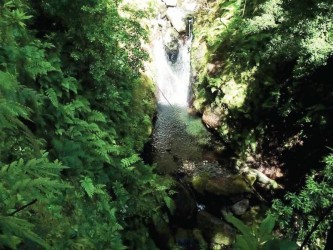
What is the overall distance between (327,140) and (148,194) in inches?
200

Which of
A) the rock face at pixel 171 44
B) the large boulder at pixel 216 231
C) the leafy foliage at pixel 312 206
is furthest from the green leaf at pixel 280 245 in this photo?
the rock face at pixel 171 44

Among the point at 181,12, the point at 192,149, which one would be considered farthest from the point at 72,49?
the point at 181,12

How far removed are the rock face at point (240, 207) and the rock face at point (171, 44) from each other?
9.39m

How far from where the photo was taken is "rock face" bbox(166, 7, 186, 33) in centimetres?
1717

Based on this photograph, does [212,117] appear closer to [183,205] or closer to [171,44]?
[183,205]

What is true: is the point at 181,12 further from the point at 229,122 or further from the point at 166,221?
the point at 166,221

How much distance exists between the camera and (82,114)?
23.0 ft

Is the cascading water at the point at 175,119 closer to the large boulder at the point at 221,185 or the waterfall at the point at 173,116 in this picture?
the waterfall at the point at 173,116

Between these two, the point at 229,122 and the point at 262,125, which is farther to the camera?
the point at 229,122

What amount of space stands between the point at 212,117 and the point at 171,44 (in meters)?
5.60

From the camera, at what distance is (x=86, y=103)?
7000 millimetres

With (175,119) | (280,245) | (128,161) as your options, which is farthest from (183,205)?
(280,245)

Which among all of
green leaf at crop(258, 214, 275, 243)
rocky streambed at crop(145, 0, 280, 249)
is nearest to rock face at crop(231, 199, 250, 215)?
rocky streambed at crop(145, 0, 280, 249)

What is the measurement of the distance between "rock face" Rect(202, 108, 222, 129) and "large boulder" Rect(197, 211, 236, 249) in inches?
182
